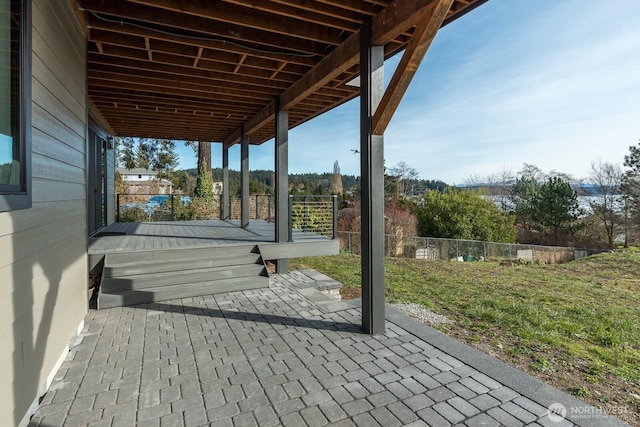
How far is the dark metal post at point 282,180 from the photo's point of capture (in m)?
5.64

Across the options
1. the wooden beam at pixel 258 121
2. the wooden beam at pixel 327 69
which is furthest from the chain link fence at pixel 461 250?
the wooden beam at pixel 327 69

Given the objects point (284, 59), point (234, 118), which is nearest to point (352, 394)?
point (284, 59)

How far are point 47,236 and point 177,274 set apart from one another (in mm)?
2517

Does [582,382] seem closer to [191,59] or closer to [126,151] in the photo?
[191,59]

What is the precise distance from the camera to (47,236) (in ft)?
7.41

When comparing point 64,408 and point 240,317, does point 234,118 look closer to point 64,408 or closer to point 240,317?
point 240,317

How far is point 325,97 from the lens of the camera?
5812 millimetres

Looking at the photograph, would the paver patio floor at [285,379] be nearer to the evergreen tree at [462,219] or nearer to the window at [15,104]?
the window at [15,104]

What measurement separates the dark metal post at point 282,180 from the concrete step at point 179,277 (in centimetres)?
78

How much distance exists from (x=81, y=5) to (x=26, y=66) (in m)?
1.77

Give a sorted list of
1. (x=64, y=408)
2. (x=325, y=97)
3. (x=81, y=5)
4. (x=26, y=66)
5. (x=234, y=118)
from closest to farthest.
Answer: (x=26, y=66) < (x=64, y=408) < (x=81, y=5) < (x=325, y=97) < (x=234, y=118)

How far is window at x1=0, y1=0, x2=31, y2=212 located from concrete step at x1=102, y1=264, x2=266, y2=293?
A: 2768mm

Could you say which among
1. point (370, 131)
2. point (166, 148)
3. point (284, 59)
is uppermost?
point (166, 148)

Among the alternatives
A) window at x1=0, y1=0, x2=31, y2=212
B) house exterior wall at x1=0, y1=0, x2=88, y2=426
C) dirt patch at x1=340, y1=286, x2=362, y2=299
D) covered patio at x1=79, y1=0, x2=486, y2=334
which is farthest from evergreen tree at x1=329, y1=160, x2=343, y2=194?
window at x1=0, y1=0, x2=31, y2=212
